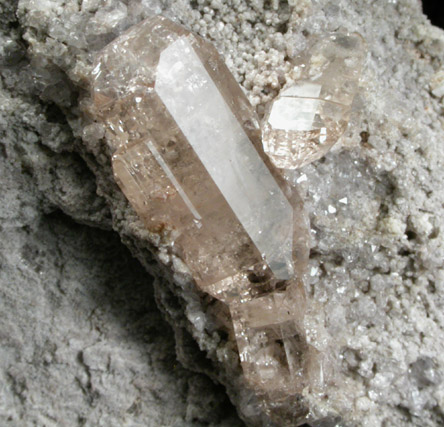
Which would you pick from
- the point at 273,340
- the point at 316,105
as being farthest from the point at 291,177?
the point at 273,340

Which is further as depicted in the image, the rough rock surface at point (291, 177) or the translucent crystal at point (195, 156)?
the rough rock surface at point (291, 177)

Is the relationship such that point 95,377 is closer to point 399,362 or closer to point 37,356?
point 37,356

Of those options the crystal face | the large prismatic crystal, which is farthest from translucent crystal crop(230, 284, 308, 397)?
the crystal face

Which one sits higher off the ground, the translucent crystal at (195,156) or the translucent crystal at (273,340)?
the translucent crystal at (195,156)

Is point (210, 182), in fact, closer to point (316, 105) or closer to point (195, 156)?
point (195, 156)

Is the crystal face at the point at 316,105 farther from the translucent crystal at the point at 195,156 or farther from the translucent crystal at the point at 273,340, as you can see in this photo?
the translucent crystal at the point at 273,340

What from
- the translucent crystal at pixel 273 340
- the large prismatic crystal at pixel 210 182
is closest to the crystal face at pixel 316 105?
the large prismatic crystal at pixel 210 182

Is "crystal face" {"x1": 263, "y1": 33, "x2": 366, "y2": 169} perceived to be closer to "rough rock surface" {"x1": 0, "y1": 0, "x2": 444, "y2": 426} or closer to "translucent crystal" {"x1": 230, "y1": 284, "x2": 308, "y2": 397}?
"rough rock surface" {"x1": 0, "y1": 0, "x2": 444, "y2": 426}
